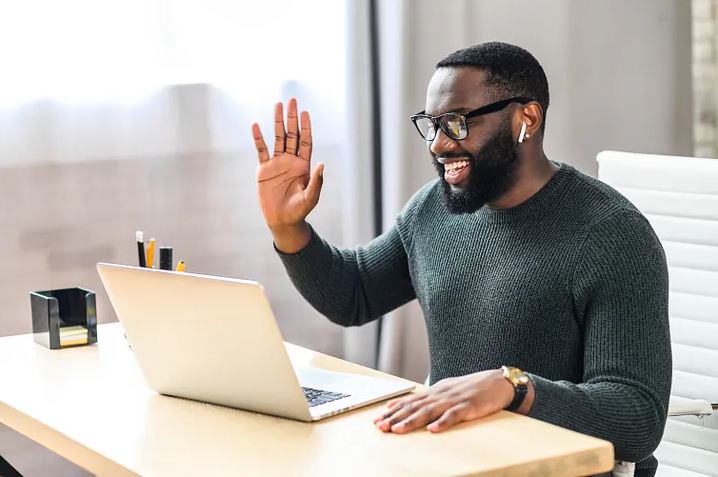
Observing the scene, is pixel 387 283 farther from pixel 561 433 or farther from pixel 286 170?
pixel 561 433

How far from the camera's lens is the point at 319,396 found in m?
1.55

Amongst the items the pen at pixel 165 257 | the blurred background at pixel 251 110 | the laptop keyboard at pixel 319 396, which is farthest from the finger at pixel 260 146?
the blurred background at pixel 251 110

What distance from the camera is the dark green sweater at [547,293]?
1.61m

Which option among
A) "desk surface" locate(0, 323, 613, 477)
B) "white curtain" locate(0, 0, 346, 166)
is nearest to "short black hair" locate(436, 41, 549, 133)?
"desk surface" locate(0, 323, 613, 477)

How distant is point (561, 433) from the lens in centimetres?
137

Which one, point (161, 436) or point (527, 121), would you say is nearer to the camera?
point (161, 436)

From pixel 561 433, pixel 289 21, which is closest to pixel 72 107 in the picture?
pixel 289 21

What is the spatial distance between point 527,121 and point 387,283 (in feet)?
1.36

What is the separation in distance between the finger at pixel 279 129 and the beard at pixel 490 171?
261 mm

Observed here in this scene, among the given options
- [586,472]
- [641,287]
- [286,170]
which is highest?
[286,170]

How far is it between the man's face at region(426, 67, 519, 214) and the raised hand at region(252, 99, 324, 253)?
224mm

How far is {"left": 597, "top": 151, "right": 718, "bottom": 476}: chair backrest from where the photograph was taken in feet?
6.64

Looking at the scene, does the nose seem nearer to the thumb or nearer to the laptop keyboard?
the thumb

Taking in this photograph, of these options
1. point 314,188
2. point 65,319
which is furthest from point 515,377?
point 65,319
